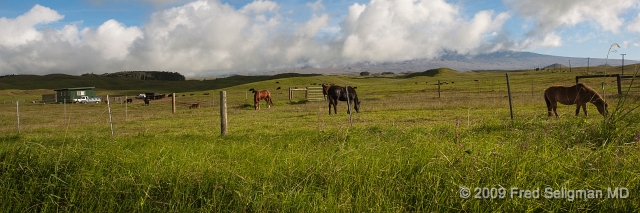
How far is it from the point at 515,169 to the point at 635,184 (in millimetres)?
1024

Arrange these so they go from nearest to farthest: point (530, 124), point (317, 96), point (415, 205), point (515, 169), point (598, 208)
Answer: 1. point (598, 208)
2. point (415, 205)
3. point (515, 169)
4. point (530, 124)
5. point (317, 96)

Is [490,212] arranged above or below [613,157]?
below

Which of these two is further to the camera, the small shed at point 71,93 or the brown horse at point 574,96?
the small shed at point 71,93

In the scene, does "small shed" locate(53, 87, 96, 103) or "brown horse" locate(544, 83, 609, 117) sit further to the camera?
"small shed" locate(53, 87, 96, 103)

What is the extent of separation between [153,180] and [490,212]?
3455mm

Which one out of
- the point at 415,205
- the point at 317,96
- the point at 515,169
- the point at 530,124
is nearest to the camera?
the point at 415,205

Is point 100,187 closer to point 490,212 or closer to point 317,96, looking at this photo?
point 490,212

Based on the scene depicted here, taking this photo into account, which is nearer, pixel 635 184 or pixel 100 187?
pixel 635 184

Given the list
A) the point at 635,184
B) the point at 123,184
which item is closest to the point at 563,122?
the point at 635,184

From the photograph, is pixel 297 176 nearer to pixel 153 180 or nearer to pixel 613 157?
pixel 153 180

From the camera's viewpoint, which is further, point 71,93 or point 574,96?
point 71,93

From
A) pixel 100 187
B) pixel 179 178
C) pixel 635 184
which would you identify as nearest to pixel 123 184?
pixel 100 187

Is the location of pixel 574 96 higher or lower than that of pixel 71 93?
higher

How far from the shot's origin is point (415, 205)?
3.90m
